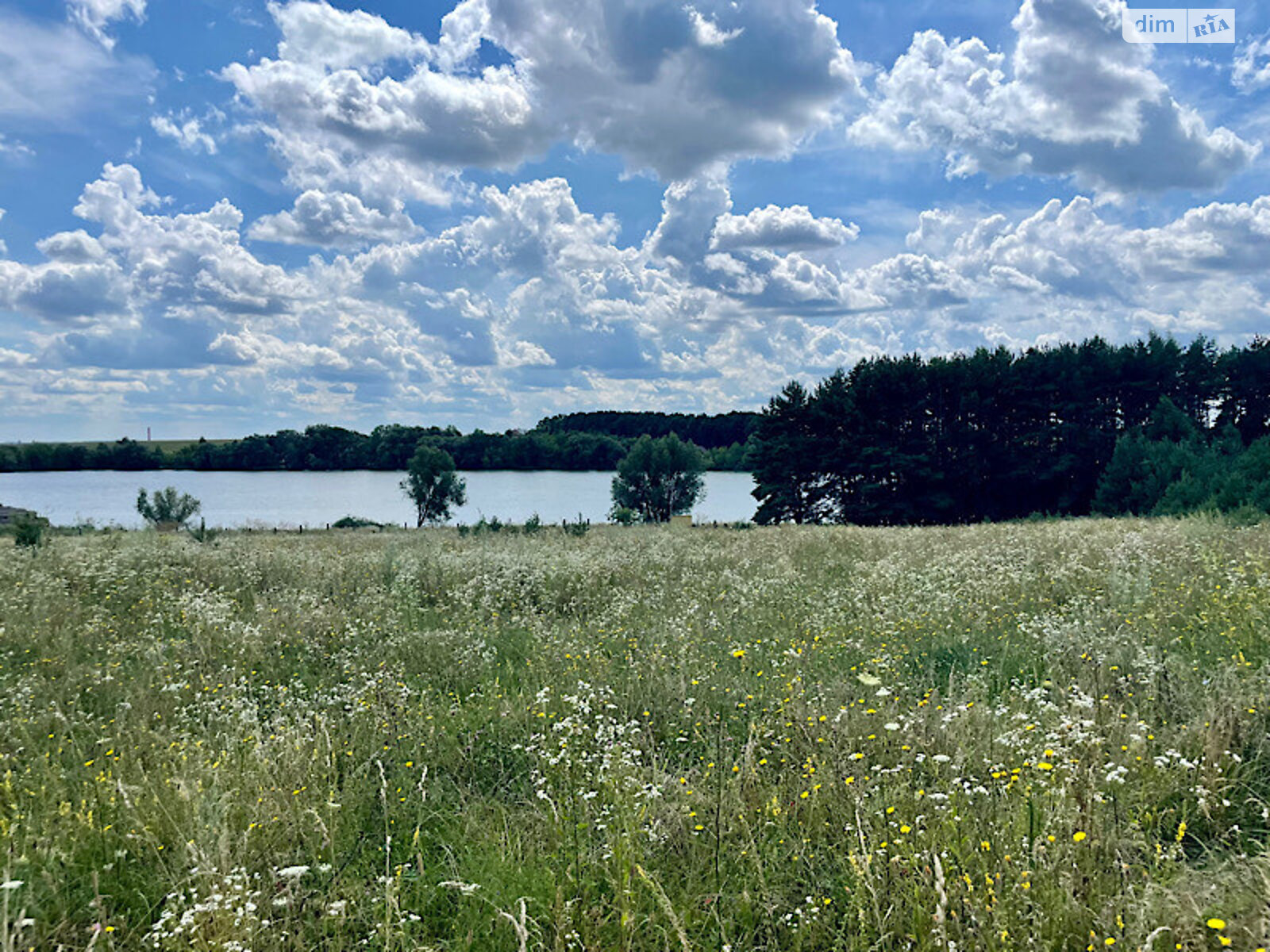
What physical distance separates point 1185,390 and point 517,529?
4402 cm

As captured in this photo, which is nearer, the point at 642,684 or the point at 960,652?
the point at 642,684

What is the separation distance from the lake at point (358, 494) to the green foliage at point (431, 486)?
1.98 meters

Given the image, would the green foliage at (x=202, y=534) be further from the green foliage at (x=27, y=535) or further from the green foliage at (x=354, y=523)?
the green foliage at (x=354, y=523)

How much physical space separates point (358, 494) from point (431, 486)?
24.3 m

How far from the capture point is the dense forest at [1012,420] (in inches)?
1716

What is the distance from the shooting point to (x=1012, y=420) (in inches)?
1779

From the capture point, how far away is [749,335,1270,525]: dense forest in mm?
43594

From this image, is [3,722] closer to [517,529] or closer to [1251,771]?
[1251,771]

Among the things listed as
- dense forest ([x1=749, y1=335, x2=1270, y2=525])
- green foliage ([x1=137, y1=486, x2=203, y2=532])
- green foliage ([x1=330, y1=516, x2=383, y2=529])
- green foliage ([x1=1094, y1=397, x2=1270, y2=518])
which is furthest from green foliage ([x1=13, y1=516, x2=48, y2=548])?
green foliage ([x1=330, y1=516, x2=383, y2=529])

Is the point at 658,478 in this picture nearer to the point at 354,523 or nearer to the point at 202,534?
the point at 354,523

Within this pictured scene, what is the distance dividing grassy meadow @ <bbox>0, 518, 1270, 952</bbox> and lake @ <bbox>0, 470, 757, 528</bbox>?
58.2 meters

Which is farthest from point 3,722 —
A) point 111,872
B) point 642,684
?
point 642,684

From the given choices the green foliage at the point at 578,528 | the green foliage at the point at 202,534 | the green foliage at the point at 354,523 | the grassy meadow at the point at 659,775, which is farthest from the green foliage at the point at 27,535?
Result: the green foliage at the point at 354,523

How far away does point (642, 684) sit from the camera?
589cm
